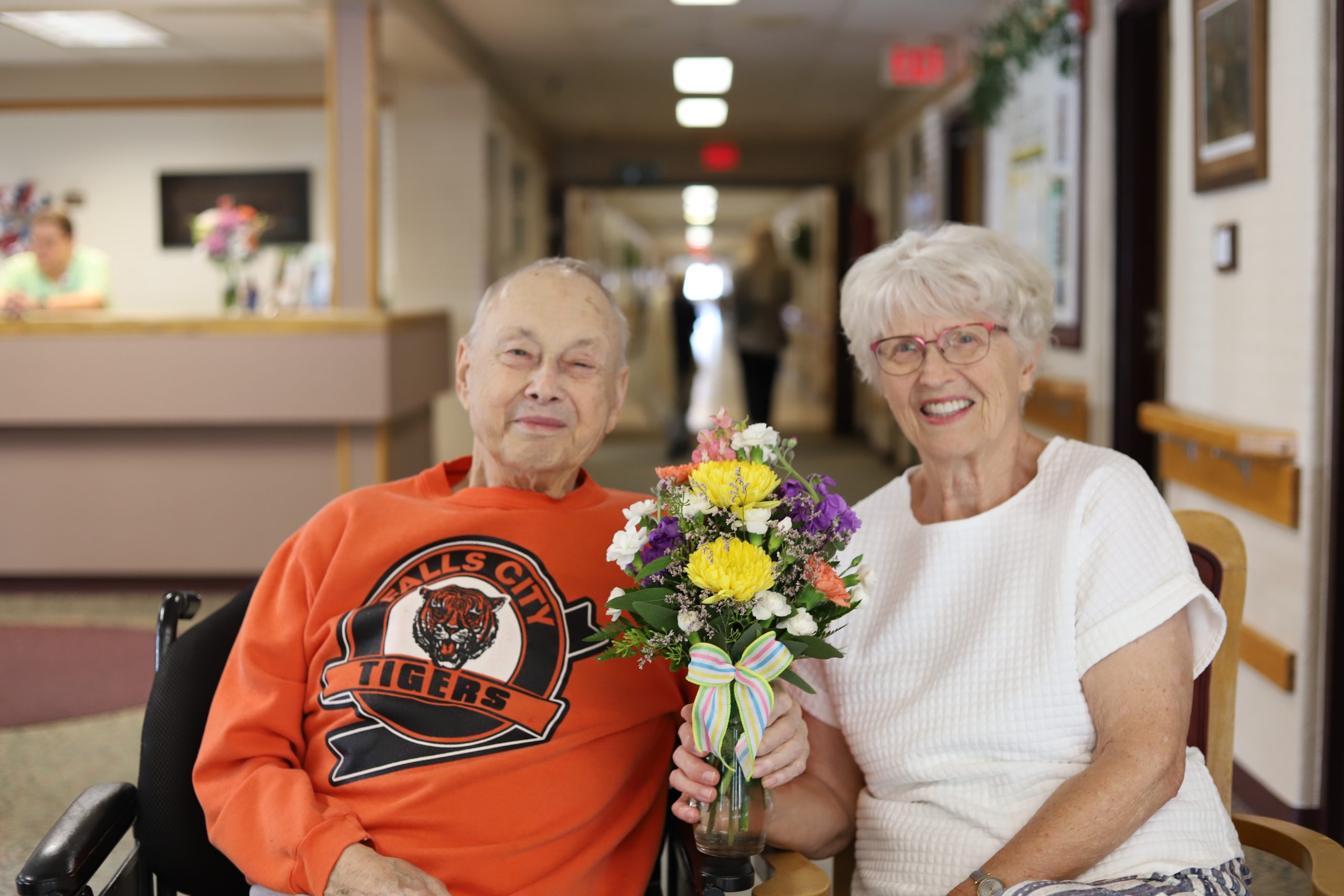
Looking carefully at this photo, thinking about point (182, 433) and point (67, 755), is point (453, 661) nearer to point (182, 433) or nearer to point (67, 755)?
point (67, 755)

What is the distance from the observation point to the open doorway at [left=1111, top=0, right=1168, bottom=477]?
454 cm

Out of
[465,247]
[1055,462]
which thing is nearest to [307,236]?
[465,247]

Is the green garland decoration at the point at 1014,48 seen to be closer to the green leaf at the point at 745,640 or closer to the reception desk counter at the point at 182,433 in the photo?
the reception desk counter at the point at 182,433

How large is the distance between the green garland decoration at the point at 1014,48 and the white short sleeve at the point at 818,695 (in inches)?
155

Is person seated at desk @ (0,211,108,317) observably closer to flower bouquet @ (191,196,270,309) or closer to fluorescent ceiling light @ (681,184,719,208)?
flower bouquet @ (191,196,270,309)

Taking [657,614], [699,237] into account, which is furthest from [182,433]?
[699,237]

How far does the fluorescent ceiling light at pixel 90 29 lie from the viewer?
7.17m

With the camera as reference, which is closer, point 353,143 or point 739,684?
point 739,684

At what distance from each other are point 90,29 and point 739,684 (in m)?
7.75

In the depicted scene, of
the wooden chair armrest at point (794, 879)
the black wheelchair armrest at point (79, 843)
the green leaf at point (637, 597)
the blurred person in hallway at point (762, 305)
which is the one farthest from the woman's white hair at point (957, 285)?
the blurred person in hallway at point (762, 305)

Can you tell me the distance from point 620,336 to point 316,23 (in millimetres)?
6383

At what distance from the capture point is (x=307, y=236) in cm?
941

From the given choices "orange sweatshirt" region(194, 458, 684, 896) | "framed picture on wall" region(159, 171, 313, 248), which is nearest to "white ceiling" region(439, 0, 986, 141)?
"framed picture on wall" region(159, 171, 313, 248)

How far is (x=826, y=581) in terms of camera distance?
1376 mm
